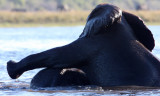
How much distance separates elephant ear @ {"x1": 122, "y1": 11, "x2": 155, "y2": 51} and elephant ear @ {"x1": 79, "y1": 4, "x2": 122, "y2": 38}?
10.1 inches

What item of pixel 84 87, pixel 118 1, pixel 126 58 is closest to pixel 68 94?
pixel 84 87

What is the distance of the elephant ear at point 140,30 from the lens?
837 cm

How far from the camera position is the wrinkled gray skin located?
810 cm

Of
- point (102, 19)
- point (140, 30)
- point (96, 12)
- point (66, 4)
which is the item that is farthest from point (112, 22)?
point (66, 4)

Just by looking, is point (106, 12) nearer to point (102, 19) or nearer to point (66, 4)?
point (102, 19)

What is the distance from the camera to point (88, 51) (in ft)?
26.9

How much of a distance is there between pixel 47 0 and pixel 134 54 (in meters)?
105

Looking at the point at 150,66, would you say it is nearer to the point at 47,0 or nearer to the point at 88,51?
the point at 88,51

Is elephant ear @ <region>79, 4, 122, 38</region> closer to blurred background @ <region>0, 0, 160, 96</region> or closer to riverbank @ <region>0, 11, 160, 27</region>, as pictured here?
blurred background @ <region>0, 0, 160, 96</region>

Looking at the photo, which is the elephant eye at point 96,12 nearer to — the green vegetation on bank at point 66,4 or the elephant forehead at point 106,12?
the elephant forehead at point 106,12

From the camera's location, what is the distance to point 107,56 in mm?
8211

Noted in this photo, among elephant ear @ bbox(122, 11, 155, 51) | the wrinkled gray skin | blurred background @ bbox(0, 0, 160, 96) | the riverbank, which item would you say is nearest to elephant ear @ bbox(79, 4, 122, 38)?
the wrinkled gray skin

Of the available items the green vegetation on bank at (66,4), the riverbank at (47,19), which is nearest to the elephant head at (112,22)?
the riverbank at (47,19)

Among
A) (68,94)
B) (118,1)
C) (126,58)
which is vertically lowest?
(68,94)
